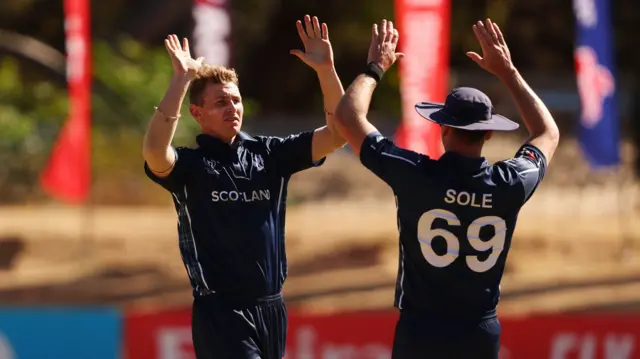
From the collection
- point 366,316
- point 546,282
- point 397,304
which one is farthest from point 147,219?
point 397,304

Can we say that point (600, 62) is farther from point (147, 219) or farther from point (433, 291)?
point (433, 291)

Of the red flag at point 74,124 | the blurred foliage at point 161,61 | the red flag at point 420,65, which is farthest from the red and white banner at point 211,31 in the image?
the red flag at point 420,65

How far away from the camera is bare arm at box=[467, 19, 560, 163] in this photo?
552 centimetres

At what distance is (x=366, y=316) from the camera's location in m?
10.3

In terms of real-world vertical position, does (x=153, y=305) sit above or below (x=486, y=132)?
below

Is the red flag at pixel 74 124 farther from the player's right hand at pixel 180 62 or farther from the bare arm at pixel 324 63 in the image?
the player's right hand at pixel 180 62

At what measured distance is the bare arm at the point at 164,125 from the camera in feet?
17.9

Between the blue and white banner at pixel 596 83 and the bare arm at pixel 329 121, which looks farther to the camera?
the blue and white banner at pixel 596 83

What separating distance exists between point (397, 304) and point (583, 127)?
9886 millimetres

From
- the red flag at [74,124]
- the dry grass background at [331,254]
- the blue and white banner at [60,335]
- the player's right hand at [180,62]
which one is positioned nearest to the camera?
the player's right hand at [180,62]

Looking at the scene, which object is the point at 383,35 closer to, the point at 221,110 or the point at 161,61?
the point at 221,110

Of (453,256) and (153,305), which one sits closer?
(453,256)

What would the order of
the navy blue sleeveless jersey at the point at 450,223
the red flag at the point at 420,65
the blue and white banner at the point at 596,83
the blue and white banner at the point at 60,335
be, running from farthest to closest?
1. the blue and white banner at the point at 596,83
2. the red flag at the point at 420,65
3. the blue and white banner at the point at 60,335
4. the navy blue sleeveless jersey at the point at 450,223

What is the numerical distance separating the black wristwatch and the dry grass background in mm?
9876
